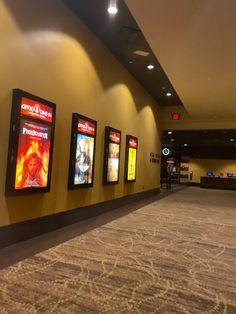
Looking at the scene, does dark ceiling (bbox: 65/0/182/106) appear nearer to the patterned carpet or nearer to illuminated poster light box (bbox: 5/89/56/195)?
illuminated poster light box (bbox: 5/89/56/195)

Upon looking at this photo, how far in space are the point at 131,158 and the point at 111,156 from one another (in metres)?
1.70

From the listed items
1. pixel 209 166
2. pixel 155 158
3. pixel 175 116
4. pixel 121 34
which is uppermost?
pixel 121 34

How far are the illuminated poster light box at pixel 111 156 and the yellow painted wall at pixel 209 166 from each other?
17.8 metres

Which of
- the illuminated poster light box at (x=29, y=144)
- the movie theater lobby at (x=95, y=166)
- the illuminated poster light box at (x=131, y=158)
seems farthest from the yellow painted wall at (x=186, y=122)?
the illuminated poster light box at (x=29, y=144)

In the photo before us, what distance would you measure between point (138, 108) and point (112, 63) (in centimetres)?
261

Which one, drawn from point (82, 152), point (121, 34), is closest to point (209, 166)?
point (121, 34)

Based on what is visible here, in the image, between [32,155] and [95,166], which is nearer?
[32,155]

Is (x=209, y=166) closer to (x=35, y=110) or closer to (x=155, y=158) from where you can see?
(x=155, y=158)

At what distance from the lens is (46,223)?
190 inches

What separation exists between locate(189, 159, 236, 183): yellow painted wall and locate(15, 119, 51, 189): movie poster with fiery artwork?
2112cm

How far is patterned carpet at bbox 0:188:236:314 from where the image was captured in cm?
250

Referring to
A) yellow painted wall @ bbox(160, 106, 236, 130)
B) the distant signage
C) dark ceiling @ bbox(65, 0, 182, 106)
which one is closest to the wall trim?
the distant signage

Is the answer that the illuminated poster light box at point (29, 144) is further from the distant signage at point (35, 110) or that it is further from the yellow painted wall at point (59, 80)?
the yellow painted wall at point (59, 80)

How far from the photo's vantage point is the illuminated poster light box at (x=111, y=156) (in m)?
7.00
